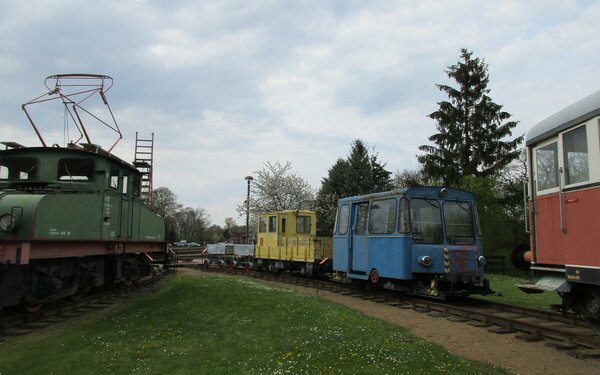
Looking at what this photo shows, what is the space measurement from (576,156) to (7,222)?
9.07 meters

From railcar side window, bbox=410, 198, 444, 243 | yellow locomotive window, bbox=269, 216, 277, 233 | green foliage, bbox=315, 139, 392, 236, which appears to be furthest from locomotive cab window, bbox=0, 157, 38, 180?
green foliage, bbox=315, 139, 392, 236

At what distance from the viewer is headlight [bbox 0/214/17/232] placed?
8070mm

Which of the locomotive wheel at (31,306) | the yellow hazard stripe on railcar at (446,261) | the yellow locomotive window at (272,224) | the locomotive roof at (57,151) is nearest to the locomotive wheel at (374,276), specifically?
the yellow hazard stripe on railcar at (446,261)

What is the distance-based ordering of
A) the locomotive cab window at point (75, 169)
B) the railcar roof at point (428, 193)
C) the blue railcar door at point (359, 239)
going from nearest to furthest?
the locomotive cab window at point (75, 169) → the railcar roof at point (428, 193) → the blue railcar door at point (359, 239)

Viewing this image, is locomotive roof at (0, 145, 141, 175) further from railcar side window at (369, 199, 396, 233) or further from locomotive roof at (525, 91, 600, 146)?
locomotive roof at (525, 91, 600, 146)

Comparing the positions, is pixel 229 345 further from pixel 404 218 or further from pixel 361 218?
pixel 361 218

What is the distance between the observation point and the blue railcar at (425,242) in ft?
38.7

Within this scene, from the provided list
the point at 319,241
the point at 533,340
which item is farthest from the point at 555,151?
the point at 319,241

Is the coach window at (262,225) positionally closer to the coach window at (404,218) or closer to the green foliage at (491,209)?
the coach window at (404,218)

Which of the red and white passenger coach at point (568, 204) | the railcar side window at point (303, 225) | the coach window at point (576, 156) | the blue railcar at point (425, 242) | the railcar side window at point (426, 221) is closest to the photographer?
the red and white passenger coach at point (568, 204)

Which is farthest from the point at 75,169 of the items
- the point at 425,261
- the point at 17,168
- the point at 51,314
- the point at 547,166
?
the point at 547,166

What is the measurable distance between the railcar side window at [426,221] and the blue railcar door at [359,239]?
190 centimetres

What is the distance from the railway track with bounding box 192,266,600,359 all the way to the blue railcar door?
0.86m

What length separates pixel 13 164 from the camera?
1015 cm
